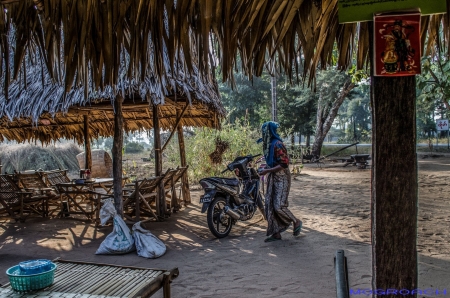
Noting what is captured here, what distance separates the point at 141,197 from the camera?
21.7ft

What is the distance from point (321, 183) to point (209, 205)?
22.9ft

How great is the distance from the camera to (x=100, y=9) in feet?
6.94

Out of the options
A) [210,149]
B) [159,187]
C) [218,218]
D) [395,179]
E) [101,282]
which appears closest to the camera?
[395,179]

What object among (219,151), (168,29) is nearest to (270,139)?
(168,29)

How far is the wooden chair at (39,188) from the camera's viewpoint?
789 centimetres

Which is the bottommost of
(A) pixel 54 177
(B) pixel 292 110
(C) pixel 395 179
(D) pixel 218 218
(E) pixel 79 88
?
(D) pixel 218 218

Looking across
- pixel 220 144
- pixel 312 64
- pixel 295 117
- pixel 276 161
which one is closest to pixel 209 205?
pixel 276 161

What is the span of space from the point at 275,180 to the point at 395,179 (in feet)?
13.0

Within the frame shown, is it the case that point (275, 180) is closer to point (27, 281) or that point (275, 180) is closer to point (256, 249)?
point (256, 249)

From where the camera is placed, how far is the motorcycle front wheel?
5859 mm

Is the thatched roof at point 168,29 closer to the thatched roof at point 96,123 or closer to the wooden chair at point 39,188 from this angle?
the wooden chair at point 39,188

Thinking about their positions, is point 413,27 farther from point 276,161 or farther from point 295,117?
point 295,117

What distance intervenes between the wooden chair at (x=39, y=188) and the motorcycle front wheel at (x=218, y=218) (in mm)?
3774

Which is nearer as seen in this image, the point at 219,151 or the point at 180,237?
the point at 180,237
